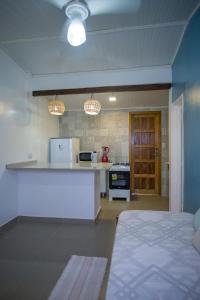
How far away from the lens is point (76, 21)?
6.19 feet

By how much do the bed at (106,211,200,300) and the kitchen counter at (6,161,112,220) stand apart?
1.68 meters

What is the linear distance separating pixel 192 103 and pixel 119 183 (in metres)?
3.08

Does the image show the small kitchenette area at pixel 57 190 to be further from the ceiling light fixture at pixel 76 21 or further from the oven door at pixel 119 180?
the ceiling light fixture at pixel 76 21

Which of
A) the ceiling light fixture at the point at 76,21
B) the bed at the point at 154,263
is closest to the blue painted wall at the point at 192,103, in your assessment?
the bed at the point at 154,263

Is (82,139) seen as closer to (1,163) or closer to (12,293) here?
(1,163)

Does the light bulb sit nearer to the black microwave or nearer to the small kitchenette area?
the small kitchenette area

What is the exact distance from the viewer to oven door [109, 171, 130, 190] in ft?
15.6

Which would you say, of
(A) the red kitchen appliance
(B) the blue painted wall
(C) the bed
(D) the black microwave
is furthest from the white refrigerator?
(C) the bed

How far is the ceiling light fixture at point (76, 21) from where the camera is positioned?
1837 mm

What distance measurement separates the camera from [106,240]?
2691mm

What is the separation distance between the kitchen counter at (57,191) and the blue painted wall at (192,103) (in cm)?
140

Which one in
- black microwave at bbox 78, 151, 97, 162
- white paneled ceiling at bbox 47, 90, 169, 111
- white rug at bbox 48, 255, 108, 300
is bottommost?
white rug at bbox 48, 255, 108, 300

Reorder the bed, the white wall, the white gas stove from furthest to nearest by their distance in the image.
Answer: the white gas stove → the white wall → the bed

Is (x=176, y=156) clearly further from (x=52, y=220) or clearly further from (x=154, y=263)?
(x=154, y=263)
